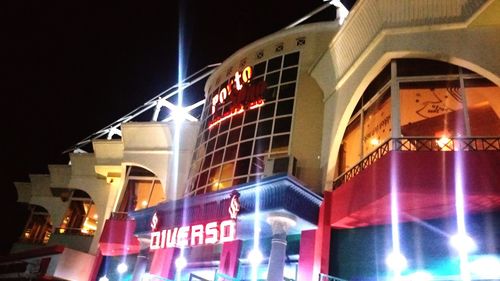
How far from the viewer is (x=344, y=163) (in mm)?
13492

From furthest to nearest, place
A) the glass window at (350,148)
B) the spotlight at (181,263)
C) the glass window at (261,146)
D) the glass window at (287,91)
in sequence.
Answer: the glass window at (287,91) < the spotlight at (181,263) < the glass window at (261,146) < the glass window at (350,148)

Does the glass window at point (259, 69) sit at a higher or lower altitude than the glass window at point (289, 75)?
higher

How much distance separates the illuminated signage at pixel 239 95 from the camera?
1662 cm

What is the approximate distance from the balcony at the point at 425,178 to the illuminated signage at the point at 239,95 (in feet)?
23.0

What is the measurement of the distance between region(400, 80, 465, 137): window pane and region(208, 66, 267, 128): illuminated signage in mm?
6333

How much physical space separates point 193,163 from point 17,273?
1202 cm

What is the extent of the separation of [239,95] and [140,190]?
7775 mm

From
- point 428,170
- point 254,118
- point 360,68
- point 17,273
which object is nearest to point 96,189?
point 17,273

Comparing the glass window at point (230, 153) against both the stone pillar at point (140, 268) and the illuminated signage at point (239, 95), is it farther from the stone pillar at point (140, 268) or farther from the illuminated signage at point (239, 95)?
the stone pillar at point (140, 268)

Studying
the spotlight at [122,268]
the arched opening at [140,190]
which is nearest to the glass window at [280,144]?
the arched opening at [140,190]

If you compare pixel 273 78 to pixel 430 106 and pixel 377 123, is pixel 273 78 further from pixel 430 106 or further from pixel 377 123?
pixel 430 106

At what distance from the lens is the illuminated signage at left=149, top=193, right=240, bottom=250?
1202 cm

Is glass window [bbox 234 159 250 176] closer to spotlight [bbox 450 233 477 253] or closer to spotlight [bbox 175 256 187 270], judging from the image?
spotlight [bbox 175 256 187 270]

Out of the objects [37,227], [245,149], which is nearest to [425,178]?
[245,149]
